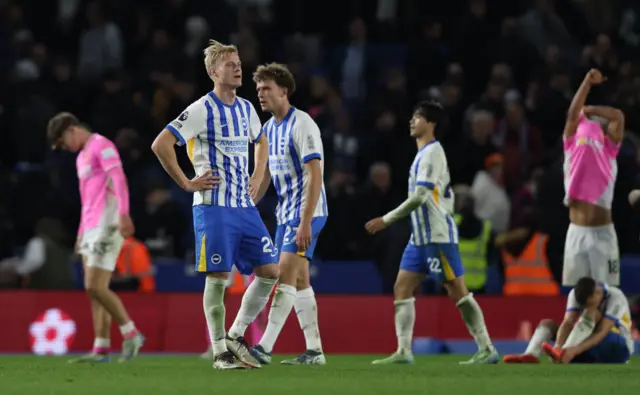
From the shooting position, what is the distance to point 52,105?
19578 mm

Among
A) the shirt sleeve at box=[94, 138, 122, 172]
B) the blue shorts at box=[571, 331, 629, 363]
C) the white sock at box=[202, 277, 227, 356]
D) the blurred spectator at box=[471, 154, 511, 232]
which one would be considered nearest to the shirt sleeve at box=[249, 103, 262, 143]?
the white sock at box=[202, 277, 227, 356]

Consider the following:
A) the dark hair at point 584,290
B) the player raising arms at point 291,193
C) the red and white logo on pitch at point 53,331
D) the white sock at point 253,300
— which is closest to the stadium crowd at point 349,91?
the red and white logo on pitch at point 53,331

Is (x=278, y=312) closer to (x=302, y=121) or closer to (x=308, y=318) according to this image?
(x=308, y=318)

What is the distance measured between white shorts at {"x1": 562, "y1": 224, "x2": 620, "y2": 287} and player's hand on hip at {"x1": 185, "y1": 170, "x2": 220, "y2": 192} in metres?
4.02

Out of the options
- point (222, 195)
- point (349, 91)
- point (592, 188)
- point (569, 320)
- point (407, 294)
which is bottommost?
point (569, 320)

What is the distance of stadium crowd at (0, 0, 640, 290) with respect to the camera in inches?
711

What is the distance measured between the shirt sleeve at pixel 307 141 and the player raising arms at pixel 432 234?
1.25 m

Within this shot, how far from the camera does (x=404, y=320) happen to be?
1246 cm

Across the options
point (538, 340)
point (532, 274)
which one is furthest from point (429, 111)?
point (532, 274)

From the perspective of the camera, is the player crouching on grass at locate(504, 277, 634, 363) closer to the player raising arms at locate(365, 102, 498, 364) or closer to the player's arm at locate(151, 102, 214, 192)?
the player raising arms at locate(365, 102, 498, 364)

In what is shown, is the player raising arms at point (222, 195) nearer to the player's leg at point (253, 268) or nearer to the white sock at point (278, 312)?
the player's leg at point (253, 268)

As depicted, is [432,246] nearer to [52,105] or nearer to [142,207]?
[142,207]

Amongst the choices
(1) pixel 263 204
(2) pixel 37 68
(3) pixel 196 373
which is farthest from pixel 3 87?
(3) pixel 196 373

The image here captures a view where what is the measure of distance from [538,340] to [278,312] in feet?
8.56
